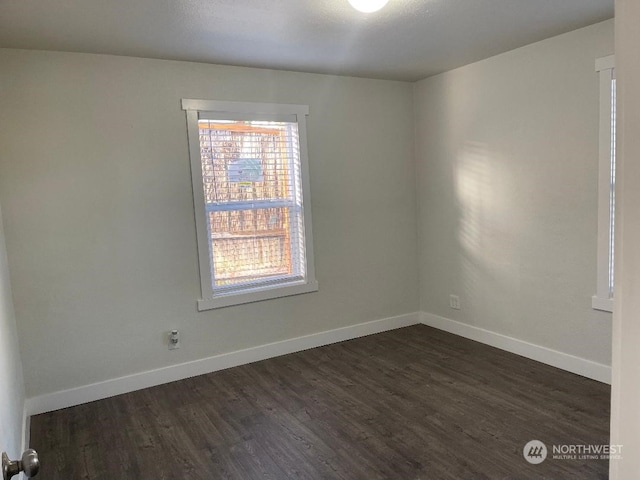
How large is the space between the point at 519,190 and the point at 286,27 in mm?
2090

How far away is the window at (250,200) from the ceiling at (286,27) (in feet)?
1.47

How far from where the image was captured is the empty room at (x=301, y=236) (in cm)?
253

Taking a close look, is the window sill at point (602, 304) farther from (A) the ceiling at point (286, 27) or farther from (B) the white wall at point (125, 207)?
(B) the white wall at point (125, 207)

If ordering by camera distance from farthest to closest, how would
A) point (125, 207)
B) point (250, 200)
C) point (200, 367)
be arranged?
point (250, 200) < point (200, 367) < point (125, 207)

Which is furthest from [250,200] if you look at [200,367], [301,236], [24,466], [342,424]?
[24,466]

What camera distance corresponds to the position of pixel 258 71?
3.67 metres

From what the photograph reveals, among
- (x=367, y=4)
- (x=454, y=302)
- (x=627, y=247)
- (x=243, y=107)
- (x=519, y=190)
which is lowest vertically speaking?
(x=454, y=302)

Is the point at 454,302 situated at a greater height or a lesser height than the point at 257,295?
lesser

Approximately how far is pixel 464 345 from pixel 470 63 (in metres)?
2.36

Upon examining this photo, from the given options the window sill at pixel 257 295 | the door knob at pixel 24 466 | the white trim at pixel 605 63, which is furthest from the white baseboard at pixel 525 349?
the door knob at pixel 24 466

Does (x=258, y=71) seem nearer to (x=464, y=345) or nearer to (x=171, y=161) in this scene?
(x=171, y=161)

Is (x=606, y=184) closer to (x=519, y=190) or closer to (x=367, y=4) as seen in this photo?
(x=519, y=190)

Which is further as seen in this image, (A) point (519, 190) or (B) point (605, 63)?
(A) point (519, 190)

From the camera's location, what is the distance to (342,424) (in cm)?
273
